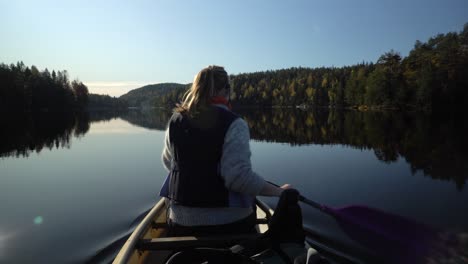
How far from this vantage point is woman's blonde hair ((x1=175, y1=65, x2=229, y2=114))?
124 inches

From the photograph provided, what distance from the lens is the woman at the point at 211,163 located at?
3.01 m

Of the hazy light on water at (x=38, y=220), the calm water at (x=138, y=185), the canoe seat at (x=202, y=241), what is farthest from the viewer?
the hazy light on water at (x=38, y=220)

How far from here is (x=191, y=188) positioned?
10.3 ft

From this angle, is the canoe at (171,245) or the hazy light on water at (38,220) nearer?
the canoe at (171,245)

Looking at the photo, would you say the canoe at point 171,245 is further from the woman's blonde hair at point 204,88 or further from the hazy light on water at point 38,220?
the hazy light on water at point 38,220

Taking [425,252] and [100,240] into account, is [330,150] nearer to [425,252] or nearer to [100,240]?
[425,252]

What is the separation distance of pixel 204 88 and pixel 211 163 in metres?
0.74

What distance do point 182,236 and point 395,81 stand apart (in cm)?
7062

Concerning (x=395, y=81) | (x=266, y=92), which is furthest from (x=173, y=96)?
(x=395, y=81)

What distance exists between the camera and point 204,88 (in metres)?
3.21

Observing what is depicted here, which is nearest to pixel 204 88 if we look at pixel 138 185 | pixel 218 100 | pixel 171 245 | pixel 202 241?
pixel 218 100

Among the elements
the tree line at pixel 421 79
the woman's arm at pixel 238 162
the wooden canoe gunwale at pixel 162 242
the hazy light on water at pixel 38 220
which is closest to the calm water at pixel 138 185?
the hazy light on water at pixel 38 220

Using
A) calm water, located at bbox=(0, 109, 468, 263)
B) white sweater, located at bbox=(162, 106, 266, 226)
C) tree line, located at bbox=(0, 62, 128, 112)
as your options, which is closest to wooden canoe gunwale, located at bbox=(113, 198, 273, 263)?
white sweater, located at bbox=(162, 106, 266, 226)

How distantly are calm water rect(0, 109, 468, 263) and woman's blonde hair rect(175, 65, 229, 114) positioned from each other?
15.4 feet
